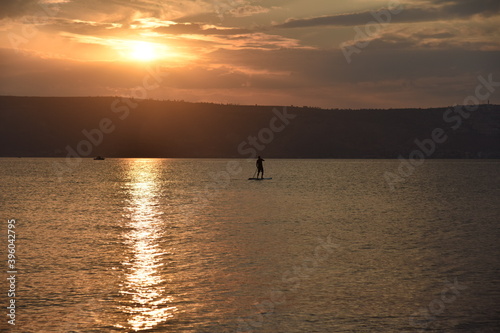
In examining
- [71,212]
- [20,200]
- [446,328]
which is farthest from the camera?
[20,200]

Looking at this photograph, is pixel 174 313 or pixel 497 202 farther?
pixel 497 202

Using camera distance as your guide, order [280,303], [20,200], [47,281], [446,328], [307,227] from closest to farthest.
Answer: [446,328] < [280,303] < [47,281] < [307,227] < [20,200]

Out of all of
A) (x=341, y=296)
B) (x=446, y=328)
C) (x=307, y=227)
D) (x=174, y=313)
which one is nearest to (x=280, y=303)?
(x=341, y=296)

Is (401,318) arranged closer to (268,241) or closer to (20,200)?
(268,241)

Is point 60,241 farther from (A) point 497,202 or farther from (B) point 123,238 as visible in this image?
(A) point 497,202

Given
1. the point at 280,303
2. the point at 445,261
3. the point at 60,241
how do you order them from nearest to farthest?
1. the point at 280,303
2. the point at 445,261
3. the point at 60,241

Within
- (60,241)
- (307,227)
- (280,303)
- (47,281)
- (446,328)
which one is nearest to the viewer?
(446,328)

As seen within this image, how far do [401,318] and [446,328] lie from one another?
99cm

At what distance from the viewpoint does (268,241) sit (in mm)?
23047

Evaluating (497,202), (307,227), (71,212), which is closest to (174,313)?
(307,227)

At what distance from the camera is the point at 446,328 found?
12102 millimetres

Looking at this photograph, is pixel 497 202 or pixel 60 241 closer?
pixel 60 241

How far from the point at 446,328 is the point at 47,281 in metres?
10.3

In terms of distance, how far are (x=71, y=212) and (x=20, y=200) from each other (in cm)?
1073
